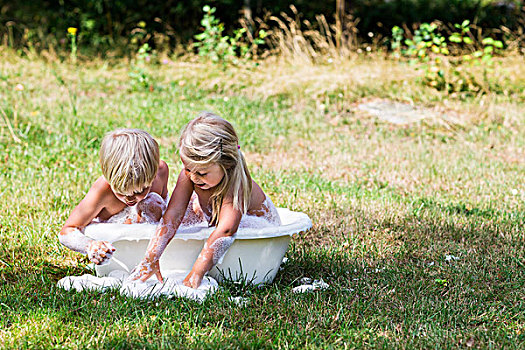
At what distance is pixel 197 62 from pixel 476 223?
5.66 meters

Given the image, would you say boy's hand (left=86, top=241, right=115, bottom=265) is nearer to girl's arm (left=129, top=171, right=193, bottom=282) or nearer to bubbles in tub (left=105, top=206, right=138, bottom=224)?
girl's arm (left=129, top=171, right=193, bottom=282)

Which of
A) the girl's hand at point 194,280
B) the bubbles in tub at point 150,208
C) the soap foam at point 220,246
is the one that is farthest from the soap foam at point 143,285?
the bubbles in tub at point 150,208

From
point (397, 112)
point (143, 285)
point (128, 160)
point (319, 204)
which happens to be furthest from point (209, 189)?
point (397, 112)

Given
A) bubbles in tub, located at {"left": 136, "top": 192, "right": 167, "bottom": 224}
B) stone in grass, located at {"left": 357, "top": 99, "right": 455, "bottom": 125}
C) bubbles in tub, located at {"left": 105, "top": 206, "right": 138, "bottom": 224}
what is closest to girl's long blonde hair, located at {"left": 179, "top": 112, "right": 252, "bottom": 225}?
bubbles in tub, located at {"left": 136, "top": 192, "right": 167, "bottom": 224}

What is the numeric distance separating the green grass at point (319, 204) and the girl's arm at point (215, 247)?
0.12 m

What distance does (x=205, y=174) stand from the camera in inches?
89.8

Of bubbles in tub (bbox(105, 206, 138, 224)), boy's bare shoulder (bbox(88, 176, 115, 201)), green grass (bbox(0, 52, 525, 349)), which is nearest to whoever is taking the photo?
green grass (bbox(0, 52, 525, 349))

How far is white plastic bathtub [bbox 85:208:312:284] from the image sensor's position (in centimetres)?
230

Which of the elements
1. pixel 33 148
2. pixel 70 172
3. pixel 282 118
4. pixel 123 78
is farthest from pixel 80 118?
pixel 123 78

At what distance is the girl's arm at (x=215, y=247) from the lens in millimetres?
2258

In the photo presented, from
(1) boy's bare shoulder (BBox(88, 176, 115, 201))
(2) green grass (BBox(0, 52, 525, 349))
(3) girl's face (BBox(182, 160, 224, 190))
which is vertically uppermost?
A: (3) girl's face (BBox(182, 160, 224, 190))

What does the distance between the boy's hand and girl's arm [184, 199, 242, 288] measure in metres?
0.34

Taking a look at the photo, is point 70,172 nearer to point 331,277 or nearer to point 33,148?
point 33,148

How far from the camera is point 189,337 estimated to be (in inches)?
76.9
